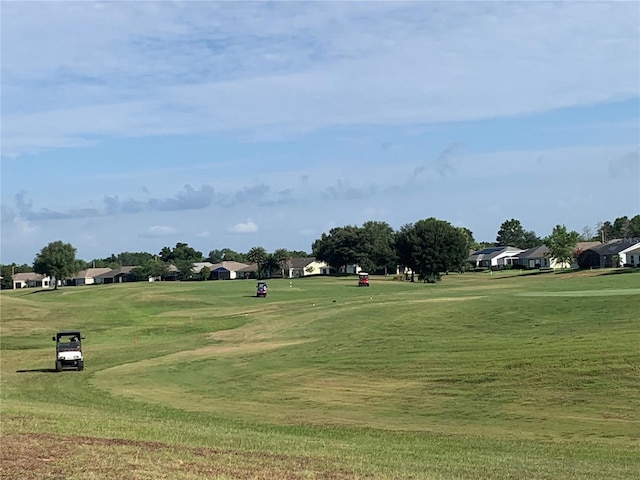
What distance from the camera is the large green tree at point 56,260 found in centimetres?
14500

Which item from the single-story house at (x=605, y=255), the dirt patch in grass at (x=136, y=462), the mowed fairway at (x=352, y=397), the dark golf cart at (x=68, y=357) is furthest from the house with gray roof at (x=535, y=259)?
the dirt patch in grass at (x=136, y=462)

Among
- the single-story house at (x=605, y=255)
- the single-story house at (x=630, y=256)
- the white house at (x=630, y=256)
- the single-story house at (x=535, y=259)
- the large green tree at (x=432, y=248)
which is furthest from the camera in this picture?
the single-story house at (x=535, y=259)

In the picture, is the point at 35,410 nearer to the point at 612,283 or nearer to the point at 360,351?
the point at 360,351

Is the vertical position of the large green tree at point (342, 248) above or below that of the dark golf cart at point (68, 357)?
above

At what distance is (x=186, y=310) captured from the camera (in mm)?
86562

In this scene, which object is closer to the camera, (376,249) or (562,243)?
(562,243)

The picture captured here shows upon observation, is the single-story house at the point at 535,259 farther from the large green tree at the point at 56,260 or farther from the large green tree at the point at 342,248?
the large green tree at the point at 56,260

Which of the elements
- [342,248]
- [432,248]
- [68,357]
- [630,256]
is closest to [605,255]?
[630,256]

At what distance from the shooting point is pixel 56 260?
145 m

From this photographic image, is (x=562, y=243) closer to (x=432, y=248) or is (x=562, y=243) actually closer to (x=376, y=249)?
(x=432, y=248)

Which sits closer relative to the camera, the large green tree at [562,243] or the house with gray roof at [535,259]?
the large green tree at [562,243]

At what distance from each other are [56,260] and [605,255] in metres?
90.8

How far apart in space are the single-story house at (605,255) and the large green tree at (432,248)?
21906 mm

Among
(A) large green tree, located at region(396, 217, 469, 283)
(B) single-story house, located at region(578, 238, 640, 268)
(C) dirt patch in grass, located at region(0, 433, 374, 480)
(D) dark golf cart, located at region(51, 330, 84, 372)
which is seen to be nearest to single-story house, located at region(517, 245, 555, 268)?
(B) single-story house, located at region(578, 238, 640, 268)
